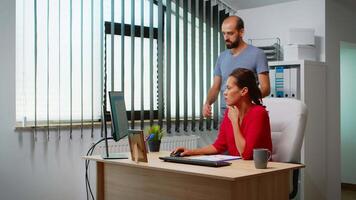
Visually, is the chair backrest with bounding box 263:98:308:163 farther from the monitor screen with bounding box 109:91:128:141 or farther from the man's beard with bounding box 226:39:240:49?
the monitor screen with bounding box 109:91:128:141

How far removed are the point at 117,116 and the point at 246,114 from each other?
0.73 meters

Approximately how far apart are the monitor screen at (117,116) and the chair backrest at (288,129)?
89cm

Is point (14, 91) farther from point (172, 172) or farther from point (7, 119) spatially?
point (172, 172)

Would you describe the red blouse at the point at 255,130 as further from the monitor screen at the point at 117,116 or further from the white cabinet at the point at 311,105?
the white cabinet at the point at 311,105

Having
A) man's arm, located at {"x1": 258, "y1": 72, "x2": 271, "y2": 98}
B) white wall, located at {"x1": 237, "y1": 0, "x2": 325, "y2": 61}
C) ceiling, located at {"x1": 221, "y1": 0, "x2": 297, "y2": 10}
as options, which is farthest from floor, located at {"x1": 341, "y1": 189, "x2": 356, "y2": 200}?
man's arm, located at {"x1": 258, "y1": 72, "x2": 271, "y2": 98}

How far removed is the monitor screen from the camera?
2545 millimetres

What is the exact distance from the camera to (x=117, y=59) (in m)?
4.19

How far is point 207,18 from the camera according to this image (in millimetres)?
4930

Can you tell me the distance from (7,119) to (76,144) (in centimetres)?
64

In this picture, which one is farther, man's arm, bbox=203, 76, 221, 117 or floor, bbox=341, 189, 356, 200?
floor, bbox=341, 189, 356, 200

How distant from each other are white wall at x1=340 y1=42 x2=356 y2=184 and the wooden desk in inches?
152

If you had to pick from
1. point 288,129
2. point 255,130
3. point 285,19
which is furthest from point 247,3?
point 255,130

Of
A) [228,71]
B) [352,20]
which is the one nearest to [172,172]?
[228,71]

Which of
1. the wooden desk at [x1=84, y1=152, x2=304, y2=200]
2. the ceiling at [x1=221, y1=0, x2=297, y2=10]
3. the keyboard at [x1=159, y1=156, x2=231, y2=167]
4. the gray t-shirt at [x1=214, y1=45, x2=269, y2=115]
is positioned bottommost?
the wooden desk at [x1=84, y1=152, x2=304, y2=200]
